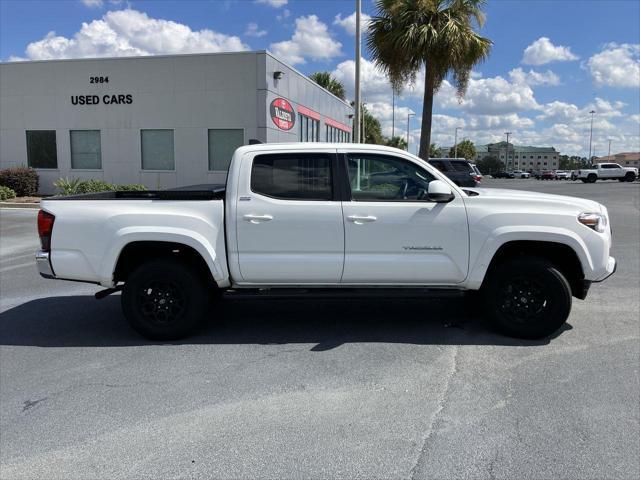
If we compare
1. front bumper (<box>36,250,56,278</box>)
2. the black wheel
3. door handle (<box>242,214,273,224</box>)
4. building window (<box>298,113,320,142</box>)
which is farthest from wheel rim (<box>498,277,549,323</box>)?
building window (<box>298,113,320,142</box>)

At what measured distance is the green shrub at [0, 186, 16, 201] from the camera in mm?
18919

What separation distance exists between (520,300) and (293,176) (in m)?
2.51

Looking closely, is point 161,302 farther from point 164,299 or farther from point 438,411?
point 438,411

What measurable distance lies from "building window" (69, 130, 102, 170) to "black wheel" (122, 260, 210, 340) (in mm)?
17344

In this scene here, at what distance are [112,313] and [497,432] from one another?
453 centimetres

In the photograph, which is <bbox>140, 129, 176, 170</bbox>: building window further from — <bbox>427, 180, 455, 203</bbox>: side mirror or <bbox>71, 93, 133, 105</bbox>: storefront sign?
<bbox>427, 180, 455, 203</bbox>: side mirror

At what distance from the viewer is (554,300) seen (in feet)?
16.1

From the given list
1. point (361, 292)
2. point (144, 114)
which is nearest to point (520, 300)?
point (361, 292)

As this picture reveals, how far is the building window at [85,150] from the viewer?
807 inches

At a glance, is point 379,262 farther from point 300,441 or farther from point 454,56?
point 454,56

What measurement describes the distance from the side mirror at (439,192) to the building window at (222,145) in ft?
49.3

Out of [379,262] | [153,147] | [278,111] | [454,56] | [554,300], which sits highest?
[454,56]

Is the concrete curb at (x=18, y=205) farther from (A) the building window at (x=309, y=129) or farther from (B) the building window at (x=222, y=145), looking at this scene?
(A) the building window at (x=309, y=129)

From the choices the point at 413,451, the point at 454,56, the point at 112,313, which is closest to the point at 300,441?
the point at 413,451
